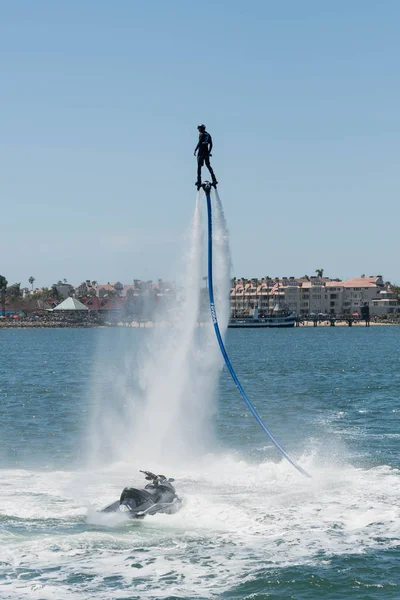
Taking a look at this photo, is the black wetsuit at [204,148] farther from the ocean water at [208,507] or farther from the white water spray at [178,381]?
the ocean water at [208,507]

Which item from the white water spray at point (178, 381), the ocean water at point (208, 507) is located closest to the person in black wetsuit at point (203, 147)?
the white water spray at point (178, 381)

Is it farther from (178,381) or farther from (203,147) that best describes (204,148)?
(178,381)

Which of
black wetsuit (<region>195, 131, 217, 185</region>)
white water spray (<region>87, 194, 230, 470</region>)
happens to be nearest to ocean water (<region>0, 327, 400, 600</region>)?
white water spray (<region>87, 194, 230, 470</region>)

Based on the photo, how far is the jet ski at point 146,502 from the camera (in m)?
Result: 27.0

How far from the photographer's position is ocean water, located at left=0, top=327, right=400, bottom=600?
2191 cm

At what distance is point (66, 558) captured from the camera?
23.2 meters

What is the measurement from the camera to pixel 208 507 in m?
28.4

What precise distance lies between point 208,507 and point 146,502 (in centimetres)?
228

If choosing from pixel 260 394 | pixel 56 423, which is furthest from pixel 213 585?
pixel 260 394

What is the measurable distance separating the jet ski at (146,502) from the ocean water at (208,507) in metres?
0.49

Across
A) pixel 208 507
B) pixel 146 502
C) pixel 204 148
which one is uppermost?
pixel 204 148

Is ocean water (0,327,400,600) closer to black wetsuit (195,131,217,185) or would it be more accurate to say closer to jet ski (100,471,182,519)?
jet ski (100,471,182,519)

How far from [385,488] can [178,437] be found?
33.5 feet

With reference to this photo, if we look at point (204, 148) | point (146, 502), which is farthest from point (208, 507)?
point (204, 148)
